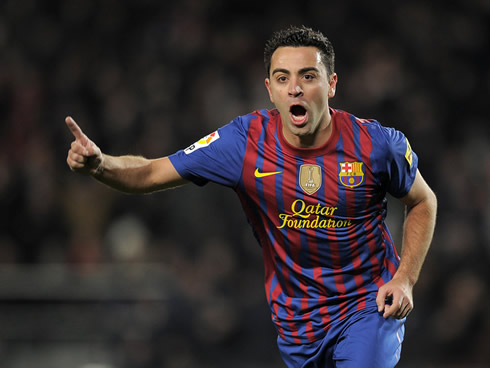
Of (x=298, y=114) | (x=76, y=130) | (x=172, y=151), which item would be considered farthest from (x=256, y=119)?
(x=172, y=151)

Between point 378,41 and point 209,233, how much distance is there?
3519 mm

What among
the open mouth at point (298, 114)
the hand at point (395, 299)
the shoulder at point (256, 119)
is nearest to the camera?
the hand at point (395, 299)

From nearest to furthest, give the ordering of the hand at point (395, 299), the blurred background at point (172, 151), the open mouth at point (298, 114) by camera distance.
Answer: the hand at point (395, 299), the open mouth at point (298, 114), the blurred background at point (172, 151)

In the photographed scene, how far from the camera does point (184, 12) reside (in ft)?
32.8

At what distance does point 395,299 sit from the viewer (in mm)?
3357

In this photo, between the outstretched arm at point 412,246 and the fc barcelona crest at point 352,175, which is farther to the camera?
the fc barcelona crest at point 352,175

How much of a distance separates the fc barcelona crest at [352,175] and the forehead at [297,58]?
50 cm

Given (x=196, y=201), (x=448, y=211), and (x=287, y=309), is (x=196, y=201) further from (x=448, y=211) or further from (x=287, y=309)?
(x=287, y=309)

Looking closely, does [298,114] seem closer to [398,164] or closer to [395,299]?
[398,164]

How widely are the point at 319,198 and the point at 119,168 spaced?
3.12ft

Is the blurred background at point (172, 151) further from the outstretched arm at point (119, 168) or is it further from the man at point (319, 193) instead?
the outstretched arm at point (119, 168)

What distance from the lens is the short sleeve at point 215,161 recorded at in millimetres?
3600

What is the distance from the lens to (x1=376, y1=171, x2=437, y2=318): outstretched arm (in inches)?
133

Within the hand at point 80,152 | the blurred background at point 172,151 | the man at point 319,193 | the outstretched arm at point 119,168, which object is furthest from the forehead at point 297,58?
the blurred background at point 172,151
